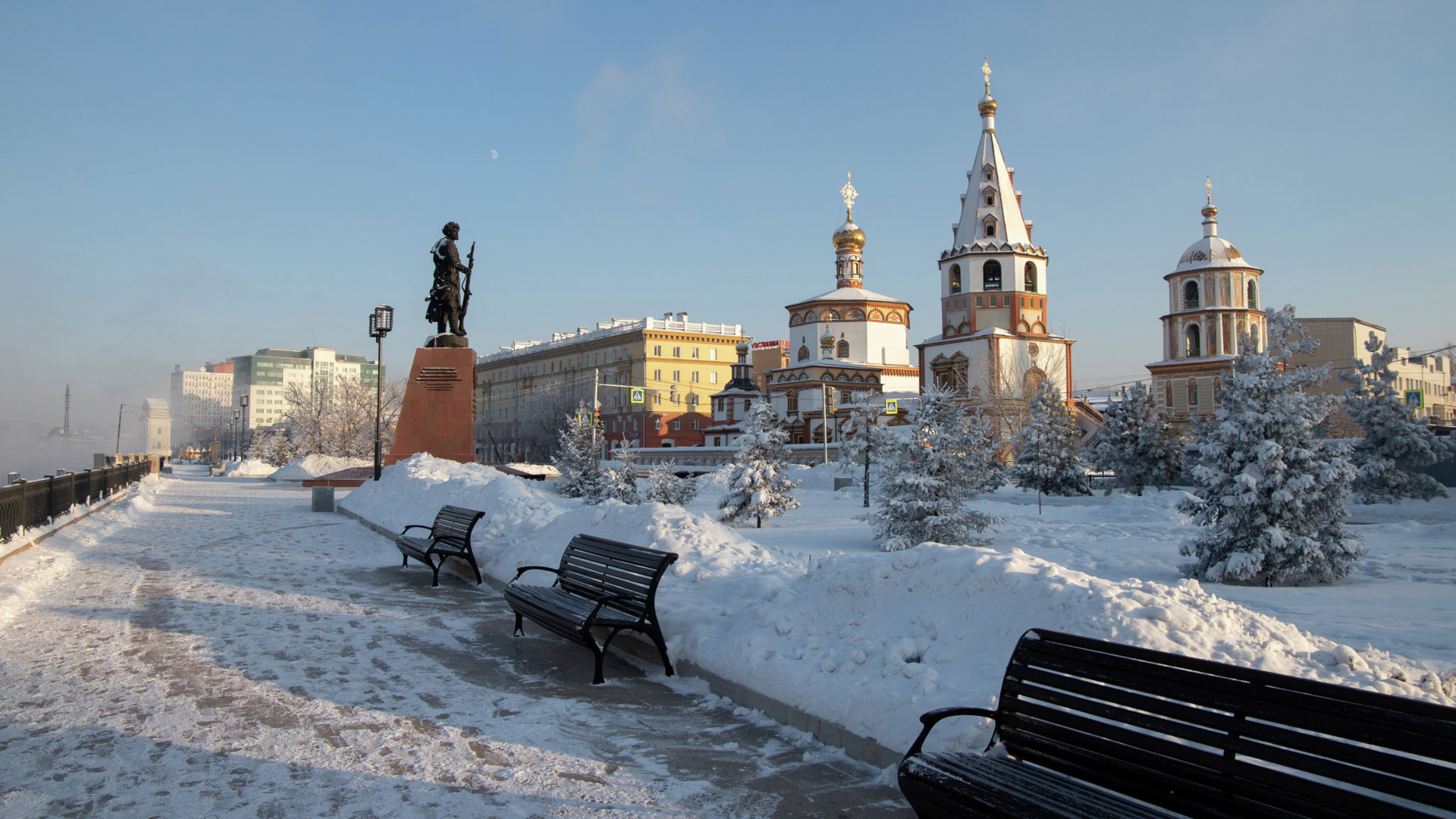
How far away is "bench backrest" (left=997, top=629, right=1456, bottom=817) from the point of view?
2521 millimetres

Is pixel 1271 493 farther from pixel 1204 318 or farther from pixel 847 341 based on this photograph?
pixel 847 341

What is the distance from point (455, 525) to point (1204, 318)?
58806 mm

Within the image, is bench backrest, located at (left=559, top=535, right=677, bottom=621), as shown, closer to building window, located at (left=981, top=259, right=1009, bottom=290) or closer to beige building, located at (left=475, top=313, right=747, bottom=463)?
building window, located at (left=981, top=259, right=1009, bottom=290)

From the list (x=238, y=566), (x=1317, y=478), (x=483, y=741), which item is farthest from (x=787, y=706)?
(x=1317, y=478)

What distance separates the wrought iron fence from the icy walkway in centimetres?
326

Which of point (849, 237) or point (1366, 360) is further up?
point (849, 237)

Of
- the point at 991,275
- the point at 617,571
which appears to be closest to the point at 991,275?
the point at 991,275

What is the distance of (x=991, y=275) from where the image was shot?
60281mm

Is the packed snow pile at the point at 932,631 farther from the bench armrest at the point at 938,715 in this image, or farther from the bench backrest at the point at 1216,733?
the bench backrest at the point at 1216,733

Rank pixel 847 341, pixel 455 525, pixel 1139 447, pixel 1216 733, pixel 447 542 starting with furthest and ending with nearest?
pixel 847 341
pixel 1139 447
pixel 455 525
pixel 447 542
pixel 1216 733

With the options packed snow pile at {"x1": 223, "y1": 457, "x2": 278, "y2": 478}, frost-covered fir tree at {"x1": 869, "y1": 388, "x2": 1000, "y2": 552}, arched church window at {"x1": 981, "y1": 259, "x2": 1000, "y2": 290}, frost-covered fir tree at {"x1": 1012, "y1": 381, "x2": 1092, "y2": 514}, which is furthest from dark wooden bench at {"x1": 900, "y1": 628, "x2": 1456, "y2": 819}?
arched church window at {"x1": 981, "y1": 259, "x2": 1000, "y2": 290}

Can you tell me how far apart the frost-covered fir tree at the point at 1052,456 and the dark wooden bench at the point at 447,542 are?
24.0 m

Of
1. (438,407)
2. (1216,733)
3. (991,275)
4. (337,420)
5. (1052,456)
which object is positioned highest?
(991,275)

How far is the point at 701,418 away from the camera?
8469cm
